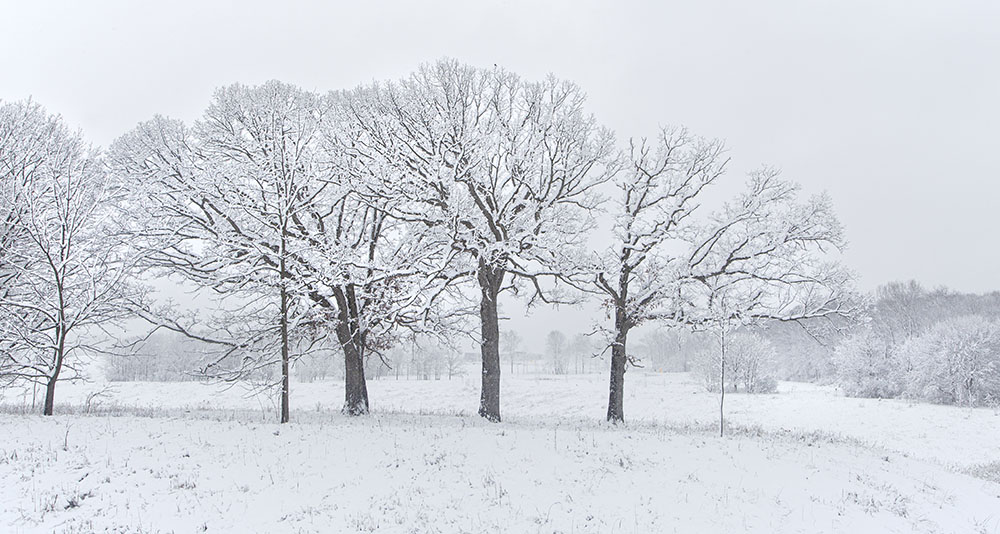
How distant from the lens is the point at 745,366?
51.0 meters

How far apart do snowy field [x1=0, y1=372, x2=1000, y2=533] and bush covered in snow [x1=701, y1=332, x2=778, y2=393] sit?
37.1 meters

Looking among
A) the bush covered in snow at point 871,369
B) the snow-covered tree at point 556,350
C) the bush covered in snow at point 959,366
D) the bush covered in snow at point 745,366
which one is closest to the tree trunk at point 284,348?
the bush covered in snow at point 745,366

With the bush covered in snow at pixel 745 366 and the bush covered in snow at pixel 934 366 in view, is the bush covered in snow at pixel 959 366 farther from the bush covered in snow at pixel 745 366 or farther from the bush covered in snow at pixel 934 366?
the bush covered in snow at pixel 745 366

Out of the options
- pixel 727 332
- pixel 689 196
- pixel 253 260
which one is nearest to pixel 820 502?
pixel 727 332

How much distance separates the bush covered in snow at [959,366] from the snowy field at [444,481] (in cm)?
3648

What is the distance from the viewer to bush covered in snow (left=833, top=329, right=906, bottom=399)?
46.6 metres

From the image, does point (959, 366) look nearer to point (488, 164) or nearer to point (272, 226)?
point (488, 164)

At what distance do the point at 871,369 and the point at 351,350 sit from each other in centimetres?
Answer: 5191

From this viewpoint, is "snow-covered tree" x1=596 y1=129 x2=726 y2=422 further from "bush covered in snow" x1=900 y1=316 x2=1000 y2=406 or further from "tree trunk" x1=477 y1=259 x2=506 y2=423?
"bush covered in snow" x1=900 y1=316 x2=1000 y2=406

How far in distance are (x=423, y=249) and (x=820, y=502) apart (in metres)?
11.7

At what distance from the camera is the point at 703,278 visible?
53.3 ft

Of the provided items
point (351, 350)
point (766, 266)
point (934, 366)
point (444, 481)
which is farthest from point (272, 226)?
point (934, 366)

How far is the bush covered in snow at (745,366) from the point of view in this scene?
49.3 metres

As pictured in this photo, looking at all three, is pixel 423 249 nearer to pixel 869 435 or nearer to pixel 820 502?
pixel 820 502
